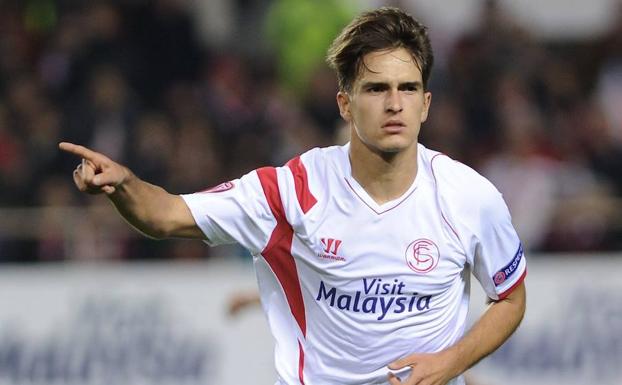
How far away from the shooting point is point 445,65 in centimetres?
1405

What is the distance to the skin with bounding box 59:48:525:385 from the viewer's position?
5.74 metres

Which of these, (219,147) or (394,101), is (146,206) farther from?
(219,147)

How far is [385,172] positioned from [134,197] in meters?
0.99

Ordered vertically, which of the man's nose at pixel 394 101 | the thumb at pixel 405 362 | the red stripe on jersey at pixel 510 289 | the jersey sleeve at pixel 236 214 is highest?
the man's nose at pixel 394 101

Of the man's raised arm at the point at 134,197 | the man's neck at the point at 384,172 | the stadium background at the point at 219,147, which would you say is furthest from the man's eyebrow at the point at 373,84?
the stadium background at the point at 219,147

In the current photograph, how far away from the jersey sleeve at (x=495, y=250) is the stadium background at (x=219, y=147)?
233 inches

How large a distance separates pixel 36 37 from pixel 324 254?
30.7 ft

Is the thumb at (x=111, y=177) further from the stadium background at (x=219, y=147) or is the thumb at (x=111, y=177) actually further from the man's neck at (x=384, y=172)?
the stadium background at (x=219, y=147)

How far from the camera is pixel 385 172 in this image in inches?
236

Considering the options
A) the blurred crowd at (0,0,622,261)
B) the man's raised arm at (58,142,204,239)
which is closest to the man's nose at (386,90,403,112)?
the man's raised arm at (58,142,204,239)

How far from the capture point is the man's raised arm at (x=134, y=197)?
17.9 feet

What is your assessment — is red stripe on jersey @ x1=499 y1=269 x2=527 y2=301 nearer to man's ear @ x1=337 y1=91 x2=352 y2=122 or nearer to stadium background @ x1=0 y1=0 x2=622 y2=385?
man's ear @ x1=337 y1=91 x2=352 y2=122

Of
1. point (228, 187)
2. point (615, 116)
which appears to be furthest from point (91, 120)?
point (228, 187)

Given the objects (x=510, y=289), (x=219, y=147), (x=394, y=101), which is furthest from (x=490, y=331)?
(x=219, y=147)
